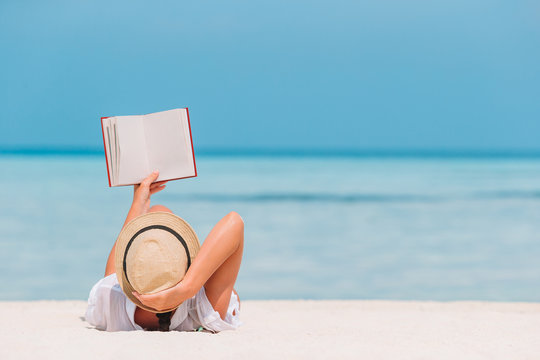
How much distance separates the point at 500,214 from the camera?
1038cm

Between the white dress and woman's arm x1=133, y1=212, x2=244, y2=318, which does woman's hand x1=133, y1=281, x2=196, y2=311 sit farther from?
the white dress

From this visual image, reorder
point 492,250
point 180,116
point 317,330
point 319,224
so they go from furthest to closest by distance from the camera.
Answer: point 319,224 < point 492,250 < point 317,330 < point 180,116

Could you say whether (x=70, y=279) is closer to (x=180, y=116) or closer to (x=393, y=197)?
(x=180, y=116)

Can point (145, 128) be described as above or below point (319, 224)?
above

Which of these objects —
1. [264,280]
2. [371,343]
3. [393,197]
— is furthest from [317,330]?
[393,197]

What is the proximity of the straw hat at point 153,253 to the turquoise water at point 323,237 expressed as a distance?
8.47 feet

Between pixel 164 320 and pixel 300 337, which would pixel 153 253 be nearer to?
pixel 164 320

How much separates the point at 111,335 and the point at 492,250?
217 inches

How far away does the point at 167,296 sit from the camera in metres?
2.47

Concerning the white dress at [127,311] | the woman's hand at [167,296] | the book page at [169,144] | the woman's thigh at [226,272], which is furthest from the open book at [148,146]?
the woman's hand at [167,296]

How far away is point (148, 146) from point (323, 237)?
5284 mm

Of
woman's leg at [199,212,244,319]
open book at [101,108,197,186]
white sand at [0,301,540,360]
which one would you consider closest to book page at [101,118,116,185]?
open book at [101,108,197,186]

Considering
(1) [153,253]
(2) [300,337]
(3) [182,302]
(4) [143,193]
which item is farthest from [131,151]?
(2) [300,337]

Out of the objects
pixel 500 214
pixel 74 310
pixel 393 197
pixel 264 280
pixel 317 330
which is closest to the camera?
pixel 317 330
